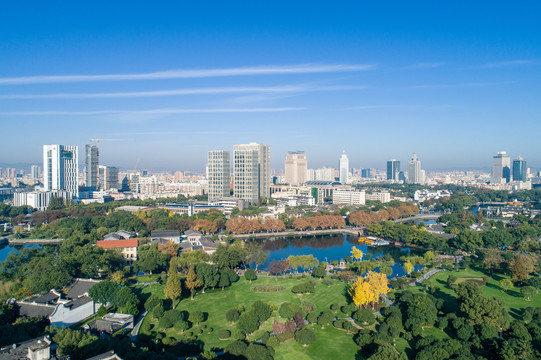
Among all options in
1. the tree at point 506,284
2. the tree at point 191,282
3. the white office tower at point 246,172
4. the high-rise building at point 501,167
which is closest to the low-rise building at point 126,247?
the tree at point 191,282

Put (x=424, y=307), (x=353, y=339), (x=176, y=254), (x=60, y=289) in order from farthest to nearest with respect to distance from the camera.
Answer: (x=176, y=254)
(x=60, y=289)
(x=424, y=307)
(x=353, y=339)

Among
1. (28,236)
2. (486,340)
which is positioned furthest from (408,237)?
(28,236)

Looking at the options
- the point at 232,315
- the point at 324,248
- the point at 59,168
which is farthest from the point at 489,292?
the point at 59,168

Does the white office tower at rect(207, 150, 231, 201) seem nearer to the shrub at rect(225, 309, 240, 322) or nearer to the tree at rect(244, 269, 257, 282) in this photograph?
the tree at rect(244, 269, 257, 282)

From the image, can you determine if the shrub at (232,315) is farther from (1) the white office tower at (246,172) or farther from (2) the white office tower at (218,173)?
(2) the white office tower at (218,173)

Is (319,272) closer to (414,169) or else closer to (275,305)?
(275,305)

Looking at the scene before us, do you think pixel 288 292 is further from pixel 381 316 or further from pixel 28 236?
pixel 28 236

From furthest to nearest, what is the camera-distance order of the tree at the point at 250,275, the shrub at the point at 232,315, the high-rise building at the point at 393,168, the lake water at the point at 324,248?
the high-rise building at the point at 393,168, the lake water at the point at 324,248, the tree at the point at 250,275, the shrub at the point at 232,315
